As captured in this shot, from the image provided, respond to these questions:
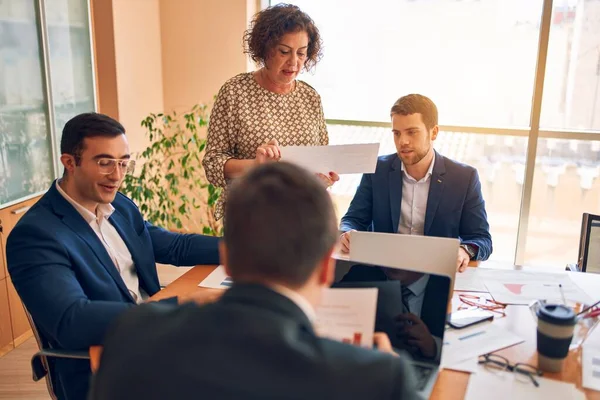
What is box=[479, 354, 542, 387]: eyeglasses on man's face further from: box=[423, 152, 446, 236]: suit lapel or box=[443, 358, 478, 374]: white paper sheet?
box=[423, 152, 446, 236]: suit lapel

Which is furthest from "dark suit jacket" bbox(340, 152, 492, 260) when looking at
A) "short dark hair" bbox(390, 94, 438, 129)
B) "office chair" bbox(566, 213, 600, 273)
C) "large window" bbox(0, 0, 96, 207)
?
"large window" bbox(0, 0, 96, 207)

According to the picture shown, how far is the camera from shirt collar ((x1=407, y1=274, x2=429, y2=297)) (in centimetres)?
125

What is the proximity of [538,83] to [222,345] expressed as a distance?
3.46m

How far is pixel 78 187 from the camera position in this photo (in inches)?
69.8

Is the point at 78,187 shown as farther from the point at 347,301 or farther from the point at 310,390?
the point at 310,390

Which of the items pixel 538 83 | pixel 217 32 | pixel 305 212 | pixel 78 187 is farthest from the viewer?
pixel 217 32

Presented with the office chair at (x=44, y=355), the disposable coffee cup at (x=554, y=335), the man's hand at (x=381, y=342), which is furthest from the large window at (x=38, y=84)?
the disposable coffee cup at (x=554, y=335)

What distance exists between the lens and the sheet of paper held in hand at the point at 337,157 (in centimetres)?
210

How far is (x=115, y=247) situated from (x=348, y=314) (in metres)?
1.07

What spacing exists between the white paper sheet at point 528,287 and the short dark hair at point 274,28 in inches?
48.2

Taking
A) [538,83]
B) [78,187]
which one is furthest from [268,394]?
[538,83]

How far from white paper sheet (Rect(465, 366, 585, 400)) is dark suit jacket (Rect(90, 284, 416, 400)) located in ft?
1.84

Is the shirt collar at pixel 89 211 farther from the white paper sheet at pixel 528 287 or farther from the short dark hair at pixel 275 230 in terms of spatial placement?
the white paper sheet at pixel 528 287

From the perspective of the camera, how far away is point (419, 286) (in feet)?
4.13
